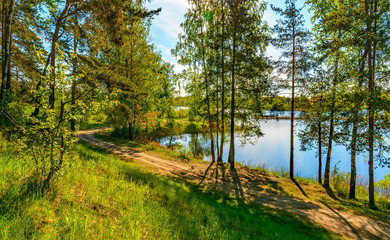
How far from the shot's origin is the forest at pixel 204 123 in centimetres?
329

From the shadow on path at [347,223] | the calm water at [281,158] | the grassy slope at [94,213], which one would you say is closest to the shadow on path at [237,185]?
the grassy slope at [94,213]

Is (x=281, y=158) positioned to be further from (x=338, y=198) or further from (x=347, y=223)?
(x=347, y=223)

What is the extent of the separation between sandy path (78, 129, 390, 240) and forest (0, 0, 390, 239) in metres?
0.08

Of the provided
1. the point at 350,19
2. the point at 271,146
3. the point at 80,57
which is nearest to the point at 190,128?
the point at 271,146

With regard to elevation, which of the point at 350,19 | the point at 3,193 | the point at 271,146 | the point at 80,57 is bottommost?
the point at 271,146

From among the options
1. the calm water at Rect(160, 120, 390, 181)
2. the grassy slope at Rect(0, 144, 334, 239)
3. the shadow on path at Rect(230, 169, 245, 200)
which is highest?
the grassy slope at Rect(0, 144, 334, 239)

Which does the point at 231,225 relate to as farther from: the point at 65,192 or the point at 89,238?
the point at 65,192

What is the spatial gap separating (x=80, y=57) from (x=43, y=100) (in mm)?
9851

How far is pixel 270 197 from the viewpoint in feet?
29.7

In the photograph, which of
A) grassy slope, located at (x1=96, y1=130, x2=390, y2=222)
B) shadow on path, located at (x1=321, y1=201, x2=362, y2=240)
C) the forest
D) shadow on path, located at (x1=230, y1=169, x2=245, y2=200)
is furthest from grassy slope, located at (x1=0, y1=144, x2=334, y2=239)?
grassy slope, located at (x1=96, y1=130, x2=390, y2=222)

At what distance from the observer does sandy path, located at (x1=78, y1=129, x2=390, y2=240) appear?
649 cm

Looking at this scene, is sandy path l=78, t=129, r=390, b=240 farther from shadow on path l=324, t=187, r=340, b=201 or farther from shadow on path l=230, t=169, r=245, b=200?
shadow on path l=324, t=187, r=340, b=201

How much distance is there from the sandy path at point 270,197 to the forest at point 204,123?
85mm

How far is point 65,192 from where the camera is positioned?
3500 millimetres
